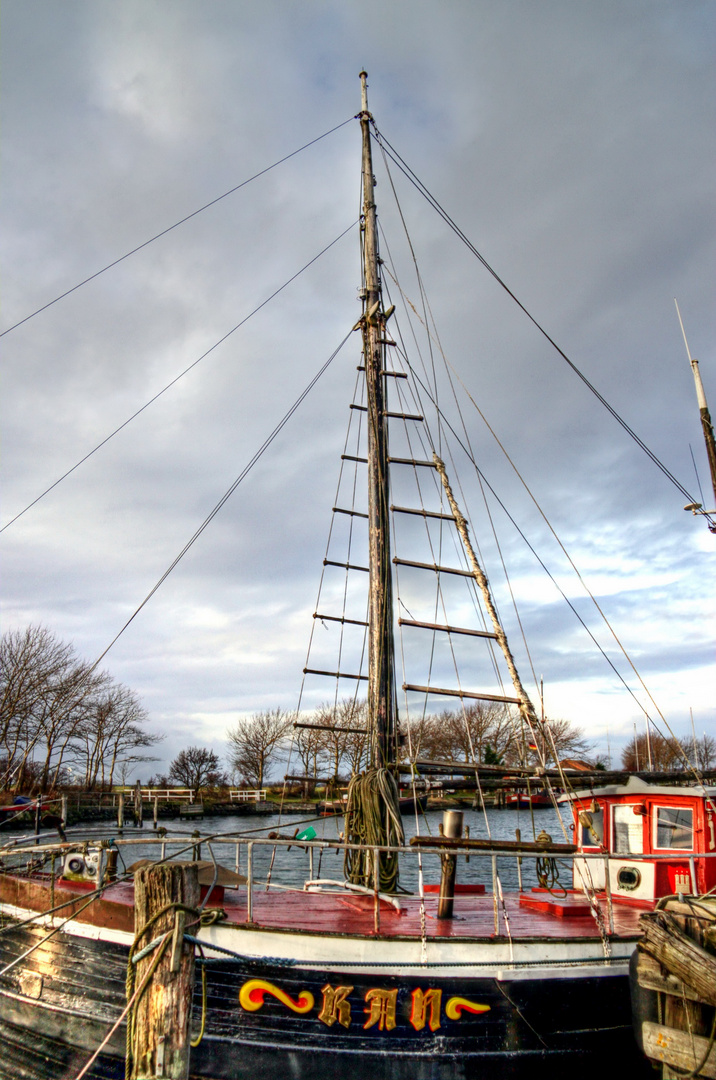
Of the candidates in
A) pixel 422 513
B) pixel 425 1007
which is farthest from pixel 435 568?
pixel 425 1007

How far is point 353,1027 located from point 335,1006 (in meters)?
0.33

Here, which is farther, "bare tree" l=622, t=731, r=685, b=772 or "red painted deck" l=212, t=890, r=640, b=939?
"bare tree" l=622, t=731, r=685, b=772

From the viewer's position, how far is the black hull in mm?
8594

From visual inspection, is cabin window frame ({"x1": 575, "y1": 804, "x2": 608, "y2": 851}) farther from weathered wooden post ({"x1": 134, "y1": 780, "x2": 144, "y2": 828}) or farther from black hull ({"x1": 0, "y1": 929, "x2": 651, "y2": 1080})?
weathered wooden post ({"x1": 134, "y1": 780, "x2": 144, "y2": 828})

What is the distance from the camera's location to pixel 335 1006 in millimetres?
8672

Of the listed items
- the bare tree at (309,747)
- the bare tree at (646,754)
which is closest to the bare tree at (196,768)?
the bare tree at (309,747)

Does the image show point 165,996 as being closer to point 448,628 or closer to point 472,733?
point 448,628

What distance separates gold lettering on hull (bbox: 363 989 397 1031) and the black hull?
17 mm

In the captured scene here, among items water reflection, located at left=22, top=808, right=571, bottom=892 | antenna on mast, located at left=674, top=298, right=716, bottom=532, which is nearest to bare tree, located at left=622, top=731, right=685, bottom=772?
water reflection, located at left=22, top=808, right=571, bottom=892

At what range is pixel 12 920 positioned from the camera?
11.1 m

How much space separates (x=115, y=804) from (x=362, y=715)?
2969 centimetres

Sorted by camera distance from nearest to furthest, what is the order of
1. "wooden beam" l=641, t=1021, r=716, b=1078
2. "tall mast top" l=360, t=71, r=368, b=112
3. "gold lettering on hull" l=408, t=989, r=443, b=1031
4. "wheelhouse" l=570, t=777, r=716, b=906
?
"wooden beam" l=641, t=1021, r=716, b=1078, "gold lettering on hull" l=408, t=989, r=443, b=1031, "wheelhouse" l=570, t=777, r=716, b=906, "tall mast top" l=360, t=71, r=368, b=112

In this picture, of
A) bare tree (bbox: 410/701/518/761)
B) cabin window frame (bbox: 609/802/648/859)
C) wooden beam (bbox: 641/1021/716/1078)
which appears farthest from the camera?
bare tree (bbox: 410/701/518/761)

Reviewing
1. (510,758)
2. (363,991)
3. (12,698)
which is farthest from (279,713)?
(363,991)
